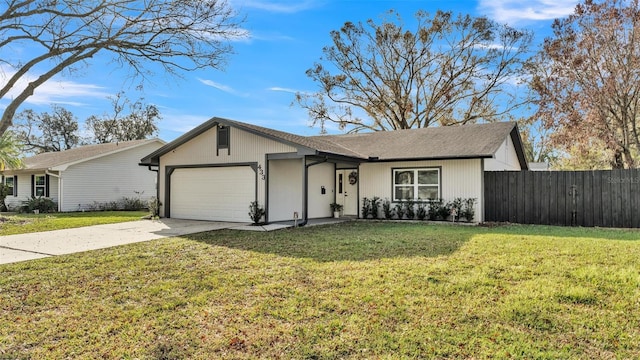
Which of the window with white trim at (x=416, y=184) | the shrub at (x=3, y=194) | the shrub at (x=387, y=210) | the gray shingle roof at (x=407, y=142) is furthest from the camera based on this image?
the shrub at (x=3, y=194)

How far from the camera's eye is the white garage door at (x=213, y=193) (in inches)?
508

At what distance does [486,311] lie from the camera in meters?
4.15

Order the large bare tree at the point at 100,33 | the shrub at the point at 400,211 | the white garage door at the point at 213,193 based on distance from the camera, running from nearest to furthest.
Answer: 1. the large bare tree at the point at 100,33
2. the white garage door at the point at 213,193
3. the shrub at the point at 400,211

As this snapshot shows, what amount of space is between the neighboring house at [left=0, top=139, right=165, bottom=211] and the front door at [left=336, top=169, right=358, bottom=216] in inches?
521

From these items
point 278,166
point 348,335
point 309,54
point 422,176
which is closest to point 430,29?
point 309,54

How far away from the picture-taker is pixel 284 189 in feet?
43.4

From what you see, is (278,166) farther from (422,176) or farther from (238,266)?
(238,266)

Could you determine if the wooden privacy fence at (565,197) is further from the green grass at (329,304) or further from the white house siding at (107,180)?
the white house siding at (107,180)

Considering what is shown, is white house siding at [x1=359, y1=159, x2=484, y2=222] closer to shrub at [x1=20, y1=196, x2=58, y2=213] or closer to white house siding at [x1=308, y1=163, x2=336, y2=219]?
white house siding at [x1=308, y1=163, x2=336, y2=219]

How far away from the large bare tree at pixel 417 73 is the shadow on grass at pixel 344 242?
18.8 metres

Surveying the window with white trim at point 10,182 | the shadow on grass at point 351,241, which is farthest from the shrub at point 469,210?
the window with white trim at point 10,182

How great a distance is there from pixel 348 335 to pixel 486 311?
1.59 meters

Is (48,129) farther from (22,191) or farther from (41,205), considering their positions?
(41,205)

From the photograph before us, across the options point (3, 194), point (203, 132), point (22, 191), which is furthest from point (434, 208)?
point (22, 191)
